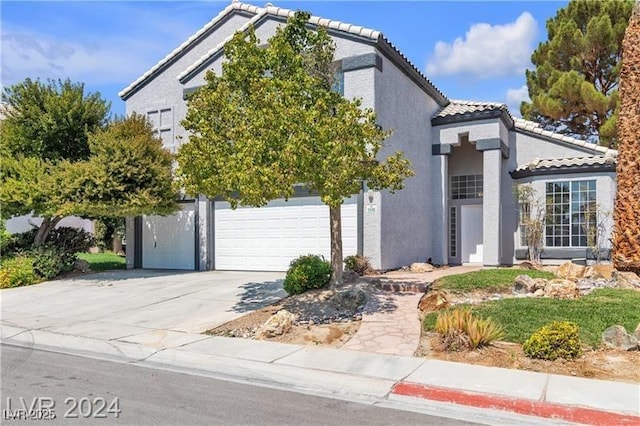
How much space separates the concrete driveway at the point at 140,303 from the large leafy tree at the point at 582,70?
16857mm

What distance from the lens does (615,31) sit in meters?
22.9

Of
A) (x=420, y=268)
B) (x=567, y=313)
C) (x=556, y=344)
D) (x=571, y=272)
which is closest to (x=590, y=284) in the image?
(x=571, y=272)

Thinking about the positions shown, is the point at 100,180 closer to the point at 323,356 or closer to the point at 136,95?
the point at 136,95

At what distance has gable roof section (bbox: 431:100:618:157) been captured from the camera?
18.4m

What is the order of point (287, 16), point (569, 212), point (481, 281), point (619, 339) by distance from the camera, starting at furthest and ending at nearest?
1. point (569, 212)
2. point (287, 16)
3. point (481, 281)
4. point (619, 339)

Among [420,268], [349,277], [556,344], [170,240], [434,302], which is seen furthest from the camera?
[170,240]

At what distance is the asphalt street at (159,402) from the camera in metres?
5.40

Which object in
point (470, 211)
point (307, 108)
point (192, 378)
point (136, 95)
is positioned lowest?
point (192, 378)

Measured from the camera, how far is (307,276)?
12.1 m

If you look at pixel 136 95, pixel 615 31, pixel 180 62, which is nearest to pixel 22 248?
pixel 136 95

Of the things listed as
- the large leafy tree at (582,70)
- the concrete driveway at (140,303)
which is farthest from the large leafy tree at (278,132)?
the large leafy tree at (582,70)

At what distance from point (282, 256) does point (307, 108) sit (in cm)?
A: 800

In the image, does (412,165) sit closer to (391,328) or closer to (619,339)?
(391,328)

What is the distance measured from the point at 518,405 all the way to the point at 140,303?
31.4ft
